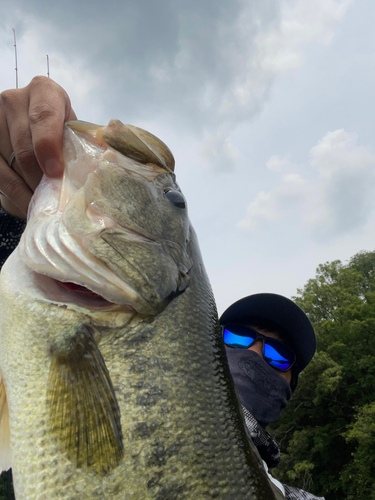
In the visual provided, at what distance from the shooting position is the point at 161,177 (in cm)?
219

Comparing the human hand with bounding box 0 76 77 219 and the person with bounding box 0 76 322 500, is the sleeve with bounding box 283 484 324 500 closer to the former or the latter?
the person with bounding box 0 76 322 500

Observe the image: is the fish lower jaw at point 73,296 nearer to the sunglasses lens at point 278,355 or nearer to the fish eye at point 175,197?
the fish eye at point 175,197

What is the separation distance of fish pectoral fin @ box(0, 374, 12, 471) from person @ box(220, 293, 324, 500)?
6.53 ft

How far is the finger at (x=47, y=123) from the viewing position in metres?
1.81

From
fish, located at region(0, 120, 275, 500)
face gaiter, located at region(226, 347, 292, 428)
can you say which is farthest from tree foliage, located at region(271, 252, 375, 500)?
fish, located at region(0, 120, 275, 500)

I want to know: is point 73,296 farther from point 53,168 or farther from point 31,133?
point 31,133

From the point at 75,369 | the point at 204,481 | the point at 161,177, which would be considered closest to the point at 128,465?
the point at 204,481

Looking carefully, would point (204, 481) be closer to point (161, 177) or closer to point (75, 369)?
point (75, 369)

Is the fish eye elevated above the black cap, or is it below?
above

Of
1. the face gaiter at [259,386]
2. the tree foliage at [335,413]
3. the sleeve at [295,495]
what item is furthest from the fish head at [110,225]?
the tree foliage at [335,413]

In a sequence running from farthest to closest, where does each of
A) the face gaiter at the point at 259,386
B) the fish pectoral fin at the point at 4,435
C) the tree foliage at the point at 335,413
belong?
the tree foliage at the point at 335,413 < the face gaiter at the point at 259,386 < the fish pectoral fin at the point at 4,435

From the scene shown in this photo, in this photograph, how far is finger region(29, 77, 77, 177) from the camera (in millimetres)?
1811

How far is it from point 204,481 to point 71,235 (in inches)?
49.0

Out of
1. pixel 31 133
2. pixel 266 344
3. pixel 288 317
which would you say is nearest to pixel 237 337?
pixel 266 344
